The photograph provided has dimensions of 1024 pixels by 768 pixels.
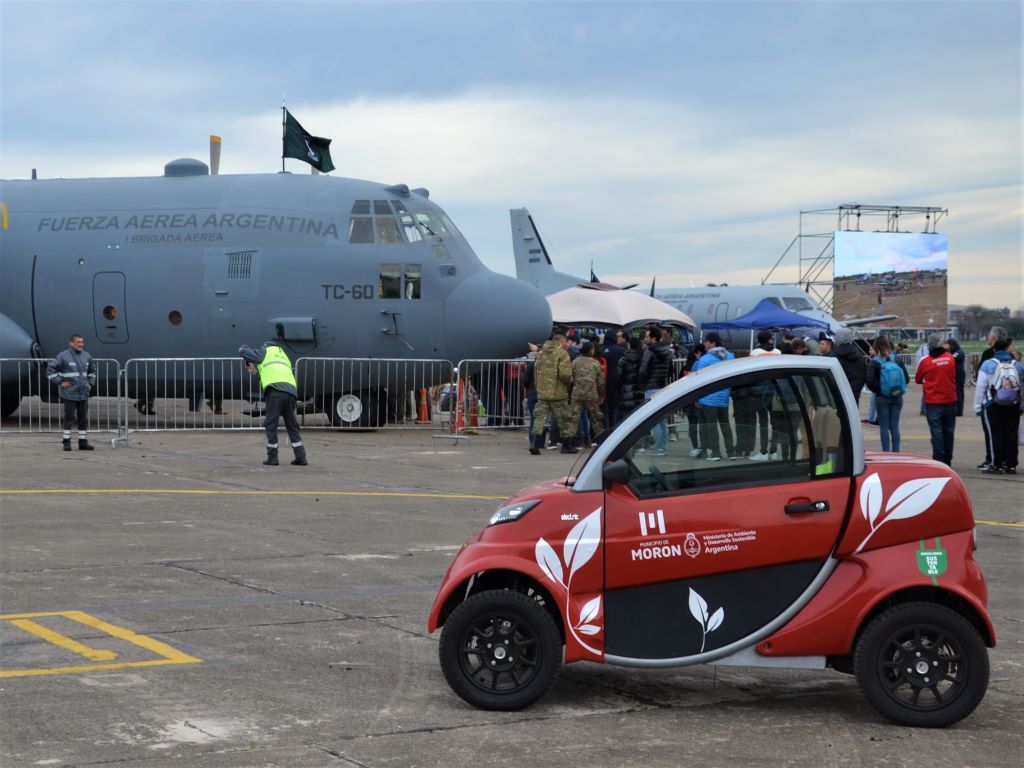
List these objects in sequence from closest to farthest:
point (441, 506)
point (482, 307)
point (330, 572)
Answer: point (330, 572) → point (441, 506) → point (482, 307)

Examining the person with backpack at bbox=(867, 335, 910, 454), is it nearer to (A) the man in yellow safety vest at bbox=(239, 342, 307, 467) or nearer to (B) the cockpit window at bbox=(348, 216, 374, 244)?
(A) the man in yellow safety vest at bbox=(239, 342, 307, 467)

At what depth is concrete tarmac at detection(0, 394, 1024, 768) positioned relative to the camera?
547 cm

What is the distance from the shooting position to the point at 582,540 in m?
6.14

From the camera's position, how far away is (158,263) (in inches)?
864

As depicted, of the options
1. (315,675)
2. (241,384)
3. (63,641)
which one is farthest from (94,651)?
(241,384)

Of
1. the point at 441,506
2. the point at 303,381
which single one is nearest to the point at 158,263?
the point at 303,381

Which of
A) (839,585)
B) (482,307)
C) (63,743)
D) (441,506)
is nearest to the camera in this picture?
(63,743)

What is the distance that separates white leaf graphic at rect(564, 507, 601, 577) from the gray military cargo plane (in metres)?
15.1

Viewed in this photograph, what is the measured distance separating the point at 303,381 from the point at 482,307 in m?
3.24

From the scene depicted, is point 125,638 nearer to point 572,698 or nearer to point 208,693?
point 208,693

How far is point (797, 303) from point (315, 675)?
131 ft

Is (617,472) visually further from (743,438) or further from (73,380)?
(73,380)

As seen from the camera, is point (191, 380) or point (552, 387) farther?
point (191, 380)

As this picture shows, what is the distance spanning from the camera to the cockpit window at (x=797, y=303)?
146 feet
